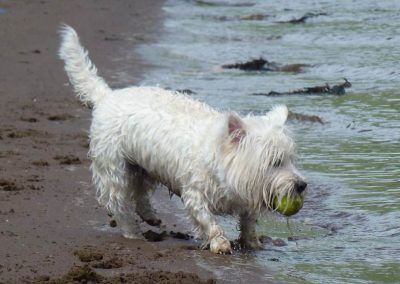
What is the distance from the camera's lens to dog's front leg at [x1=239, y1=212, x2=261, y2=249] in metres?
7.66

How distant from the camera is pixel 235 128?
7.43m

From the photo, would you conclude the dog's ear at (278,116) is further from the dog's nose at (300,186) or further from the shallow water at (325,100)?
the shallow water at (325,100)

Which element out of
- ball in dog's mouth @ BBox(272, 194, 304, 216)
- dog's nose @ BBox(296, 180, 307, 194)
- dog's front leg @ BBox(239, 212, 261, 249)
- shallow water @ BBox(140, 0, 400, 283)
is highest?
dog's nose @ BBox(296, 180, 307, 194)

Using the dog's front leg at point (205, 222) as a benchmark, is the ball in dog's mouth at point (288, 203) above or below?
above

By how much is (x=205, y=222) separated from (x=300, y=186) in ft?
2.39

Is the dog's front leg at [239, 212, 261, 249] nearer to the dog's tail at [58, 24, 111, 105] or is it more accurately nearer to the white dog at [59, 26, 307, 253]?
the white dog at [59, 26, 307, 253]

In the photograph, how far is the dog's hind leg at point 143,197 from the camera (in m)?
8.41

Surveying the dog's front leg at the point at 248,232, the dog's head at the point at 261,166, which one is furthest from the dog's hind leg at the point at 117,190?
the dog's head at the point at 261,166

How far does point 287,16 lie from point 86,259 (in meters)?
18.7

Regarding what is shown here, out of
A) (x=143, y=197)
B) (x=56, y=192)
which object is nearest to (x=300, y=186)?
(x=143, y=197)

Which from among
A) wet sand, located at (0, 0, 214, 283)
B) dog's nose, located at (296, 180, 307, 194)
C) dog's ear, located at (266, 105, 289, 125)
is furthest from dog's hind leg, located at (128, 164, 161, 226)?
dog's nose, located at (296, 180, 307, 194)

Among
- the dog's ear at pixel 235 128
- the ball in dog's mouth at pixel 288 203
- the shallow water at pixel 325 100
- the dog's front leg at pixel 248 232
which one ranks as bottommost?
the shallow water at pixel 325 100

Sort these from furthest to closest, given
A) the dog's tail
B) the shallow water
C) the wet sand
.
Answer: the dog's tail < the shallow water < the wet sand

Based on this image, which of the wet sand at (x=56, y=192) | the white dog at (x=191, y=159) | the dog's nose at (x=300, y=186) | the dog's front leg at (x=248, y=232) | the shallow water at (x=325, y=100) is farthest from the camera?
the dog's front leg at (x=248, y=232)
